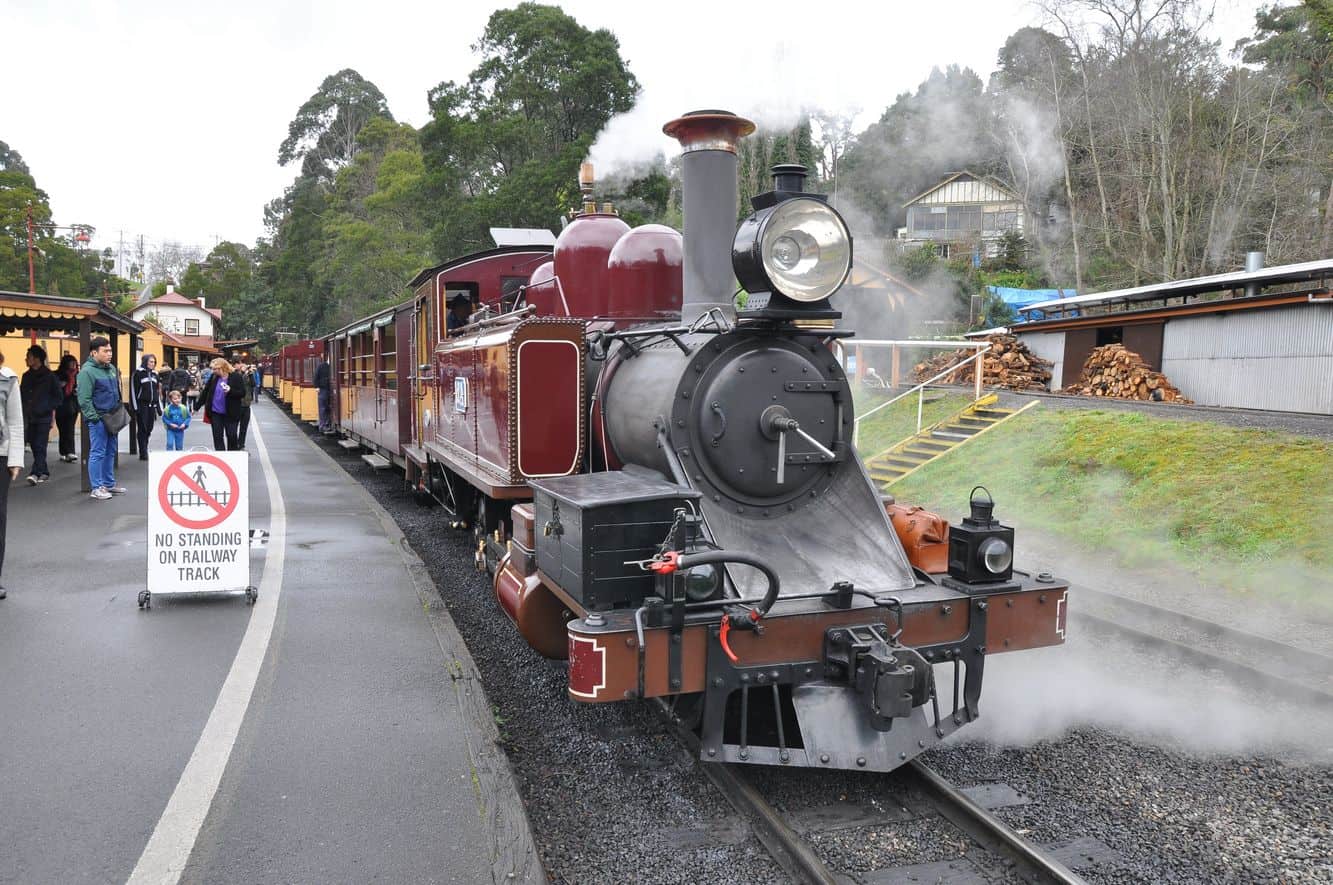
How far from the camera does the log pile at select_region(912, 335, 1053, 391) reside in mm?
18359

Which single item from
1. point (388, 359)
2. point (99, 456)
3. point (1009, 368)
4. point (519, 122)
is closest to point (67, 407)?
point (99, 456)

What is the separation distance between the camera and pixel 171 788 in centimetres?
354

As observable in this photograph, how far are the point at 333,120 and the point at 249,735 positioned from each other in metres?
78.2

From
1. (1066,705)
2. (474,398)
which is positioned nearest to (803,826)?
(1066,705)

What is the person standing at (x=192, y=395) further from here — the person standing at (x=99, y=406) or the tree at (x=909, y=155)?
the tree at (x=909, y=155)

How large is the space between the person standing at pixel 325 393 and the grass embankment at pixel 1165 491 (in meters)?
13.9

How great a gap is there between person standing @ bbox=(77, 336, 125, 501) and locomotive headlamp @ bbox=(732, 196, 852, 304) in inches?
327

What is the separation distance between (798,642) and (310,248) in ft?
204

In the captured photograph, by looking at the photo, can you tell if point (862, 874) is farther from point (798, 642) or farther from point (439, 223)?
point (439, 223)

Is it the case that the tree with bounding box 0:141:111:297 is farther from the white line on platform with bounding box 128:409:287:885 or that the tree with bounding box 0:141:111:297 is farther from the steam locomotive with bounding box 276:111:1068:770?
the steam locomotive with bounding box 276:111:1068:770

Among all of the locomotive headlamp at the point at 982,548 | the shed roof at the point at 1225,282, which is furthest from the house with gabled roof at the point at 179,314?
the locomotive headlamp at the point at 982,548

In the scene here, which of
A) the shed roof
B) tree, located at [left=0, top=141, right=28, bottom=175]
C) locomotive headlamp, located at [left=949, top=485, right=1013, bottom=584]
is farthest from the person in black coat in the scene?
tree, located at [left=0, top=141, right=28, bottom=175]

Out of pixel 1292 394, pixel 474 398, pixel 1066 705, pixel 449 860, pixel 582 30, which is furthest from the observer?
pixel 582 30

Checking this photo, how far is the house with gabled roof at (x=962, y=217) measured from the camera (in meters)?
35.6
